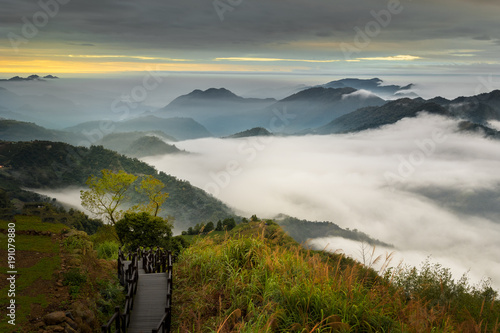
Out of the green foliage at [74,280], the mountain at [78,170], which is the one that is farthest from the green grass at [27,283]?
the mountain at [78,170]

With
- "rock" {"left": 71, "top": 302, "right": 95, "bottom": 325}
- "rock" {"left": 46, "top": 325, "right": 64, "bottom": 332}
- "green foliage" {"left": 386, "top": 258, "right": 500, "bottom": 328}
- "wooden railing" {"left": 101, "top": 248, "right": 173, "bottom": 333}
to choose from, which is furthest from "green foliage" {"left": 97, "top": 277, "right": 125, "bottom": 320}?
"green foliage" {"left": 386, "top": 258, "right": 500, "bottom": 328}

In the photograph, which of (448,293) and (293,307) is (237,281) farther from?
(448,293)

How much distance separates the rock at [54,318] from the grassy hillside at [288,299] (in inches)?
100

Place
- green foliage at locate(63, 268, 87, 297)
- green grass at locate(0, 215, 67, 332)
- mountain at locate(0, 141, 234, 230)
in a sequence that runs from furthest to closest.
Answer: mountain at locate(0, 141, 234, 230) → green foliage at locate(63, 268, 87, 297) → green grass at locate(0, 215, 67, 332)

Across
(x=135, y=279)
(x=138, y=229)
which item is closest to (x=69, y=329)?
(x=135, y=279)

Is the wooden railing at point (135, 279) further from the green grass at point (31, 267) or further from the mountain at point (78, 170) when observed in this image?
the mountain at point (78, 170)

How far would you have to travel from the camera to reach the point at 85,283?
9.59 meters

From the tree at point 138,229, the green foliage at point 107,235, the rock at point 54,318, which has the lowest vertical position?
the green foliage at point 107,235

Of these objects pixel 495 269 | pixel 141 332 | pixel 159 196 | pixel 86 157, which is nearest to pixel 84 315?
pixel 141 332

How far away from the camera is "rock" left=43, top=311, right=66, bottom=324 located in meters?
7.50

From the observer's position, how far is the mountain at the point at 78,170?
14625 centimetres

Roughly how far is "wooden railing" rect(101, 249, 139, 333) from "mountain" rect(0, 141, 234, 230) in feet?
452

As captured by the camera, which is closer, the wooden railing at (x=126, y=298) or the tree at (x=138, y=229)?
the wooden railing at (x=126, y=298)

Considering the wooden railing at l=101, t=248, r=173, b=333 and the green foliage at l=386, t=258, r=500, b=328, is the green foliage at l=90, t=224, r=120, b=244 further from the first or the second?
the green foliage at l=386, t=258, r=500, b=328
